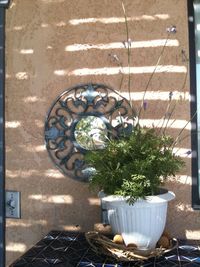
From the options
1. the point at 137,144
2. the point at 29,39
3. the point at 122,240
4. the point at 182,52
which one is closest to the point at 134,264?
the point at 122,240

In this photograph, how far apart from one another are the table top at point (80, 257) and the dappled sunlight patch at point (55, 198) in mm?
257

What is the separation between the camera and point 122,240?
1601 millimetres

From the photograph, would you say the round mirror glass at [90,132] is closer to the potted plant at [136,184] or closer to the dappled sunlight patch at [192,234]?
the potted plant at [136,184]

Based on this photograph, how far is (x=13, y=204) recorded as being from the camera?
212 cm

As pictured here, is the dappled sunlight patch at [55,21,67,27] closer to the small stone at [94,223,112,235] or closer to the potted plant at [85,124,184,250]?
the potted plant at [85,124,184,250]

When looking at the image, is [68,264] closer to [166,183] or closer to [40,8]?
[166,183]

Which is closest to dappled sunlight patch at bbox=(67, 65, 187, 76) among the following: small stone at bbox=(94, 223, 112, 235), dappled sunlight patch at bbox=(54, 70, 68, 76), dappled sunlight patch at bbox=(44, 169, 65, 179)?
dappled sunlight patch at bbox=(54, 70, 68, 76)

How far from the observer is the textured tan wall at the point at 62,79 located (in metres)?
1.95

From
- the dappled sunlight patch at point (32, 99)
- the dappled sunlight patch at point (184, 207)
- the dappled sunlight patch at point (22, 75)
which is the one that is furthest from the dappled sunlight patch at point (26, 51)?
the dappled sunlight patch at point (184, 207)

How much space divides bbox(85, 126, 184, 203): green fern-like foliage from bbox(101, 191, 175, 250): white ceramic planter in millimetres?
41

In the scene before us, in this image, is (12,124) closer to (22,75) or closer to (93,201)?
(22,75)

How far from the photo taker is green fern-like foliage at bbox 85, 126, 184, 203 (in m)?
1.53

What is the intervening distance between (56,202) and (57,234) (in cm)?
19

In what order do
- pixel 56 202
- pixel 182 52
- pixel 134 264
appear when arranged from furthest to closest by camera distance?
pixel 56 202 → pixel 182 52 → pixel 134 264
